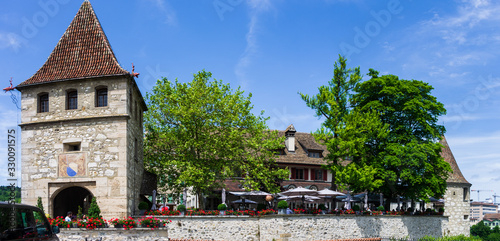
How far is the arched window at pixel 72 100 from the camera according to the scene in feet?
89.5

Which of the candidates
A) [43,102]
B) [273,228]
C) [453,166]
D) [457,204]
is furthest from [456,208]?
[43,102]

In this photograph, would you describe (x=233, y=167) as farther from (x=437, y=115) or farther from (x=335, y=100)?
(x=437, y=115)

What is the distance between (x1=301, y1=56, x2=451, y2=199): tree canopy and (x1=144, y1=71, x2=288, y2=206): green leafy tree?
16.2ft

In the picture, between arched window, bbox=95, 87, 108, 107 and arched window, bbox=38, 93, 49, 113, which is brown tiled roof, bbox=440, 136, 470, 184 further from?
arched window, bbox=38, 93, 49, 113

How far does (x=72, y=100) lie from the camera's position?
27.4 meters

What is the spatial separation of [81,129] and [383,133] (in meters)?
21.5

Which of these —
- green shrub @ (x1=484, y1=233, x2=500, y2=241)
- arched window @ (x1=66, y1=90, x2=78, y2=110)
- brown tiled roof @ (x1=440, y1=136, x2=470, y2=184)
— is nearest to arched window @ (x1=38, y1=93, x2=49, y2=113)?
arched window @ (x1=66, y1=90, x2=78, y2=110)

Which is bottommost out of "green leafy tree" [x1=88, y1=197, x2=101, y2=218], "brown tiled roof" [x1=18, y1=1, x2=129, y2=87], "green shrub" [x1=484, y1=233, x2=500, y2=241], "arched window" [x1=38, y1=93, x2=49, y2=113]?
"green shrub" [x1=484, y1=233, x2=500, y2=241]

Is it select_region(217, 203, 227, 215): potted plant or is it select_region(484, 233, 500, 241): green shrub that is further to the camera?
select_region(484, 233, 500, 241): green shrub

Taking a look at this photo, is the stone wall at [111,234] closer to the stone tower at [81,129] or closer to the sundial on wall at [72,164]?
the stone tower at [81,129]

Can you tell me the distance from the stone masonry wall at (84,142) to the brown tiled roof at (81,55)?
49 centimetres

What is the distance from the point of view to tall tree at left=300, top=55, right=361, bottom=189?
3622 centimetres

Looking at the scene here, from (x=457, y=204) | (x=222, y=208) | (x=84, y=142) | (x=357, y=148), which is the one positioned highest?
(x=84, y=142)

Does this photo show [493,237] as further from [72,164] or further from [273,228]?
[72,164]
